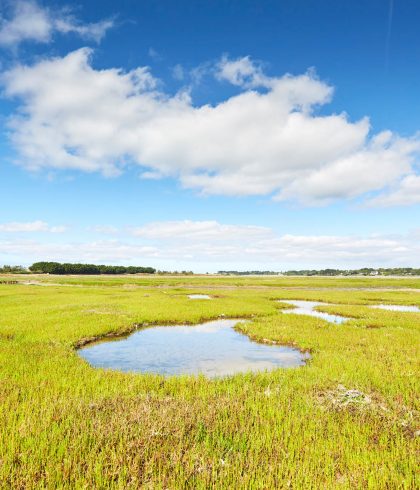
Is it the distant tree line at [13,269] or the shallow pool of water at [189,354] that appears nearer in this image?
the shallow pool of water at [189,354]

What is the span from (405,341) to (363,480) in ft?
49.8

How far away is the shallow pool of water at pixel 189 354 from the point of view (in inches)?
567

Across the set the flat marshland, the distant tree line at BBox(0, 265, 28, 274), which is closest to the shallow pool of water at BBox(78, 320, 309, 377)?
the flat marshland

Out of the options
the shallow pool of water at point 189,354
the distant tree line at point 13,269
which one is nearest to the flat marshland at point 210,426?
the shallow pool of water at point 189,354

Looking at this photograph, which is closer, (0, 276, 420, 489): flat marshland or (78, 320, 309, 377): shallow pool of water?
(0, 276, 420, 489): flat marshland

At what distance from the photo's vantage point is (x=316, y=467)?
613cm

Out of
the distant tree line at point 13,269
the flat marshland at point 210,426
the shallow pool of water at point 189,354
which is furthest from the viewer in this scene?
the distant tree line at point 13,269

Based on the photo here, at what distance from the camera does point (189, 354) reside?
1659 centimetres

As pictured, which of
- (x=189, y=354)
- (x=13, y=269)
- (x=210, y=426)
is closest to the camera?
(x=210, y=426)

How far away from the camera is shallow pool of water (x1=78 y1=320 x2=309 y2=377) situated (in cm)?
1439

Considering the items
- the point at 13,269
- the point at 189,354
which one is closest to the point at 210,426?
the point at 189,354

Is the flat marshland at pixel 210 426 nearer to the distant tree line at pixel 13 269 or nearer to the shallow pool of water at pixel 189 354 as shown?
the shallow pool of water at pixel 189 354

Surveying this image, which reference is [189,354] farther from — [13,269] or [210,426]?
[13,269]

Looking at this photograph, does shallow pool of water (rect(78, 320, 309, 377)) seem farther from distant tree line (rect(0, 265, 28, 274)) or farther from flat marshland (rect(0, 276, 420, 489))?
distant tree line (rect(0, 265, 28, 274))
